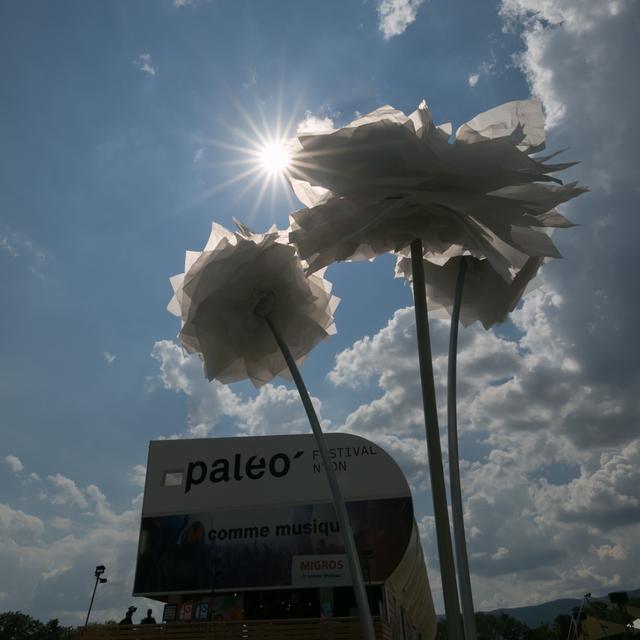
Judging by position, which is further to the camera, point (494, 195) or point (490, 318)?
point (490, 318)

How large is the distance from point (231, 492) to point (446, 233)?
68.0ft

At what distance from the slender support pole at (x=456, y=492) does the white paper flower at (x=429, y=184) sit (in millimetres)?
866

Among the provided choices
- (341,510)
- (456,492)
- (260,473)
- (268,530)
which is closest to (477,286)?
(456,492)

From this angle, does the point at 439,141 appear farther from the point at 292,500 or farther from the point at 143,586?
the point at 143,586

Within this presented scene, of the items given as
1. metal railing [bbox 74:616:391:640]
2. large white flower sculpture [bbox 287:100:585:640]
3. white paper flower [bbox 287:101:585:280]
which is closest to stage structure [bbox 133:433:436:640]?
metal railing [bbox 74:616:391:640]

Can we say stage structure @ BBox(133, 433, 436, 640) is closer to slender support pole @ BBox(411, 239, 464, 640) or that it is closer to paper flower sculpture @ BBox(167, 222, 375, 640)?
paper flower sculpture @ BBox(167, 222, 375, 640)

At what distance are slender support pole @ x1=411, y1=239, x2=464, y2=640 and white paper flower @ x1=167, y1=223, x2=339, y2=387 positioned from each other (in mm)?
1648

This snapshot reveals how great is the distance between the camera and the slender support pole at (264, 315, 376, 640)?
15.6 feet

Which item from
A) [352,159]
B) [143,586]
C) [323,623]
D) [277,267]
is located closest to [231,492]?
[143,586]

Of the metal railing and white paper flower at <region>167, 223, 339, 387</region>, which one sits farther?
the metal railing

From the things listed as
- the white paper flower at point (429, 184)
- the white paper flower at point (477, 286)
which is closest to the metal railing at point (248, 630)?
the white paper flower at point (477, 286)

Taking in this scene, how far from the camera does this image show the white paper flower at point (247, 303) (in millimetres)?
6137

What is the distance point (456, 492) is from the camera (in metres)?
4.79

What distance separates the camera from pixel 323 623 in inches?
579
